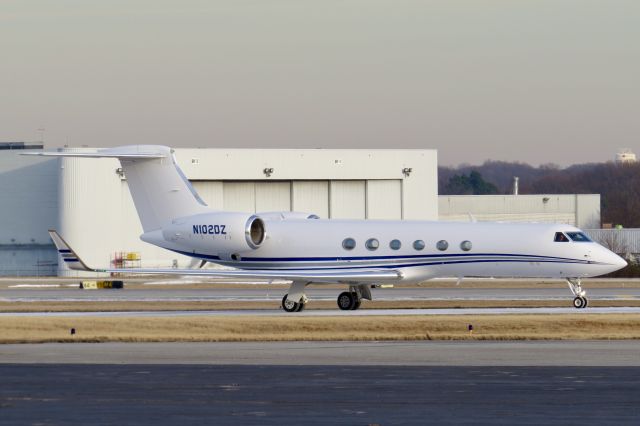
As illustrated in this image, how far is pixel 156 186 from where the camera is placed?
37938 mm

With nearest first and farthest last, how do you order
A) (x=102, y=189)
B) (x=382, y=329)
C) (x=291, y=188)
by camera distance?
(x=382, y=329) < (x=102, y=189) < (x=291, y=188)

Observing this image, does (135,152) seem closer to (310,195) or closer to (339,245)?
(339,245)

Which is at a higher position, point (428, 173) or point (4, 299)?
point (428, 173)

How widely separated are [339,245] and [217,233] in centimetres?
394

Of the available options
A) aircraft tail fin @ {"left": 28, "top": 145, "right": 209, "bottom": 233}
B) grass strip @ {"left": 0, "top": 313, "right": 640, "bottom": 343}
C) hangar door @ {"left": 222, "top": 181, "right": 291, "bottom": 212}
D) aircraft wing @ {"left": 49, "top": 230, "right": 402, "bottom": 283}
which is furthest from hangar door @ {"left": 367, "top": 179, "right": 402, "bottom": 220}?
grass strip @ {"left": 0, "top": 313, "right": 640, "bottom": 343}

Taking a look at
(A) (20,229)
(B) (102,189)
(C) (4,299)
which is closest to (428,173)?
(B) (102,189)

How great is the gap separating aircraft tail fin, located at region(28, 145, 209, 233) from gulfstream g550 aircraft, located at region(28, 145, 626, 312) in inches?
1.3

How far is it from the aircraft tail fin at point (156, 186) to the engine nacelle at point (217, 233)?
1.83 ft

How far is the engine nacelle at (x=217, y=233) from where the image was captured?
1438 inches

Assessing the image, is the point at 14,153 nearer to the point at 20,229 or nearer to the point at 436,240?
the point at 20,229

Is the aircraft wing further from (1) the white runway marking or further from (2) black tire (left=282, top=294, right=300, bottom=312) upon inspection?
(1) the white runway marking

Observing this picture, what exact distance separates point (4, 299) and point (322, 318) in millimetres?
18676
